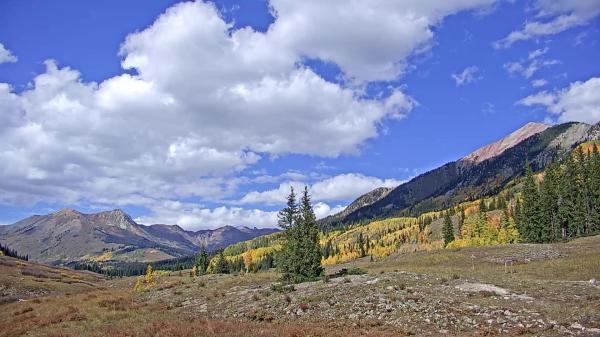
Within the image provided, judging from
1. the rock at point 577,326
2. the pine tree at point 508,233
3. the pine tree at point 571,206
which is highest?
the pine tree at point 571,206

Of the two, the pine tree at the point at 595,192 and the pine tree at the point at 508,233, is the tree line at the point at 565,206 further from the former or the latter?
the pine tree at the point at 508,233

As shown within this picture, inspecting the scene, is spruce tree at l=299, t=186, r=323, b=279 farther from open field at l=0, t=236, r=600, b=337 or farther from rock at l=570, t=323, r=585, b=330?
rock at l=570, t=323, r=585, b=330

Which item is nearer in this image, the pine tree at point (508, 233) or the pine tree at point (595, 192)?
the pine tree at point (595, 192)

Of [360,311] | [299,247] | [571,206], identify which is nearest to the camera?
[360,311]

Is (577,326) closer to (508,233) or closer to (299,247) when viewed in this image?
(299,247)

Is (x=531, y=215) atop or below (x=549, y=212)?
below

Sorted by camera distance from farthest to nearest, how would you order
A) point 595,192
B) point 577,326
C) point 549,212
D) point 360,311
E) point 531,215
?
point 549,212
point 531,215
point 595,192
point 360,311
point 577,326

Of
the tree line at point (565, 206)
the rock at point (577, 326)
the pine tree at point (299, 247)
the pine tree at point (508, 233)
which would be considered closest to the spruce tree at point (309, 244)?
the pine tree at point (299, 247)

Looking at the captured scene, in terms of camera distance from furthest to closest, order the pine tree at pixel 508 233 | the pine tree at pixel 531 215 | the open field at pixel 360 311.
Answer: the pine tree at pixel 508 233 < the pine tree at pixel 531 215 < the open field at pixel 360 311

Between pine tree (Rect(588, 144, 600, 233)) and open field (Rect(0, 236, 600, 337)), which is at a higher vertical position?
pine tree (Rect(588, 144, 600, 233))

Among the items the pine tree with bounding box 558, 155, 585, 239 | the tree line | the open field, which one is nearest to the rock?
the open field

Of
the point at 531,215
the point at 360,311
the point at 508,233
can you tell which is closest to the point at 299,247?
the point at 360,311

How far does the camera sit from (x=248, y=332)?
68.3ft

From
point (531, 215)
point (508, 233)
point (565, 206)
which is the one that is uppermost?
point (565, 206)
